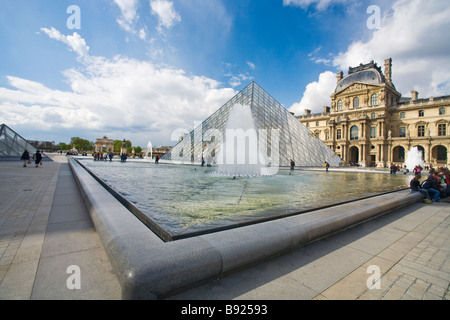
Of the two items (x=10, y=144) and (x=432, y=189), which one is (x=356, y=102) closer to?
(x=432, y=189)

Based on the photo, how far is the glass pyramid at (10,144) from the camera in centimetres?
2127

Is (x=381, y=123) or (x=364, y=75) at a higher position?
(x=364, y=75)

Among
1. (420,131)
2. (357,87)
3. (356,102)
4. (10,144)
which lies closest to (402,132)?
(420,131)

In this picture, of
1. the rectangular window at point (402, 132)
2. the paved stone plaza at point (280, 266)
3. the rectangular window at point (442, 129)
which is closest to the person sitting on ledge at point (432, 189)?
the paved stone plaza at point (280, 266)

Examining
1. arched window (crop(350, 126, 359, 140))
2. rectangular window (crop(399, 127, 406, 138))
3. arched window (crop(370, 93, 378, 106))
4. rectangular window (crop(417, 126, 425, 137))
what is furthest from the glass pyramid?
rectangular window (crop(417, 126, 425, 137))

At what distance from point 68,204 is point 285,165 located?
1782 centimetres

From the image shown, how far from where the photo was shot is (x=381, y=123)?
34.7 m

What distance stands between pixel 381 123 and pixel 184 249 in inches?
1686

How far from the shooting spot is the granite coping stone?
4.45ft

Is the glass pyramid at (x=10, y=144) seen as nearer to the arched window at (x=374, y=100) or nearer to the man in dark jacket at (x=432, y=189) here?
the man in dark jacket at (x=432, y=189)

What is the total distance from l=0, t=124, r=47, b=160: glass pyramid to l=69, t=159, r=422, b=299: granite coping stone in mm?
27584

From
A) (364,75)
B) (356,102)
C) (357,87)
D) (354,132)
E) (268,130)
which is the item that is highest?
(364,75)

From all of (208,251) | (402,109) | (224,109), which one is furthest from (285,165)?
(402,109)
